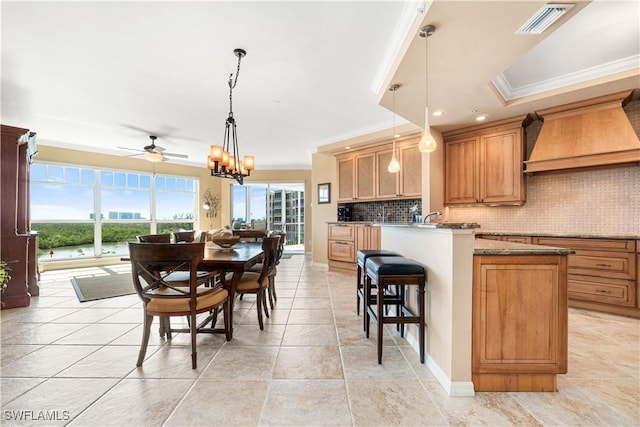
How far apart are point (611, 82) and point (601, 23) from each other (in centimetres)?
96

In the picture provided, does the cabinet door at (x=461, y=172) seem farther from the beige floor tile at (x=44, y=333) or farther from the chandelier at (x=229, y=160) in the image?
the beige floor tile at (x=44, y=333)

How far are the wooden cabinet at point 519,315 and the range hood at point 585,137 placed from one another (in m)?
2.46

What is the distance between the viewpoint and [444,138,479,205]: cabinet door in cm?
401

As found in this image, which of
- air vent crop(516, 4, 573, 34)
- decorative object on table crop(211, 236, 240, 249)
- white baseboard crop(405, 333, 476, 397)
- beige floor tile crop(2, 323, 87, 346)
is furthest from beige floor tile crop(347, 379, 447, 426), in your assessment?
beige floor tile crop(2, 323, 87, 346)

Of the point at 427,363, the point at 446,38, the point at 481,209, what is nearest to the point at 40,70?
the point at 446,38

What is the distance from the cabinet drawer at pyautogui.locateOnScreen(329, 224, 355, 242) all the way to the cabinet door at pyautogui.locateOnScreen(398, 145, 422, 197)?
3.92ft

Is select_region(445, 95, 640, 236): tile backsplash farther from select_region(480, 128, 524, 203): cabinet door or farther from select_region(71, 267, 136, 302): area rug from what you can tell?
select_region(71, 267, 136, 302): area rug

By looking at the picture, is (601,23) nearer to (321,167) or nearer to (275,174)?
(321,167)

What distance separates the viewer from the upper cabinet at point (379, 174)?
14.8 ft

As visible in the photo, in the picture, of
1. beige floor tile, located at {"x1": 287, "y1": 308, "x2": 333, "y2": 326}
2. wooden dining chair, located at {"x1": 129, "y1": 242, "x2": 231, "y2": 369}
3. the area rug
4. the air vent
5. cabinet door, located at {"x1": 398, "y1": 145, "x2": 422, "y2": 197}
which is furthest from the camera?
cabinet door, located at {"x1": 398, "y1": 145, "x2": 422, "y2": 197}

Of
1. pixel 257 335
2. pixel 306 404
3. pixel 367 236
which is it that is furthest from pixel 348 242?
pixel 306 404

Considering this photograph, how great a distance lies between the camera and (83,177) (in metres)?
6.13

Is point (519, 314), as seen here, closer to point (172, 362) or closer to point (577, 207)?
point (172, 362)

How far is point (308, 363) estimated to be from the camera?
6.52 ft
